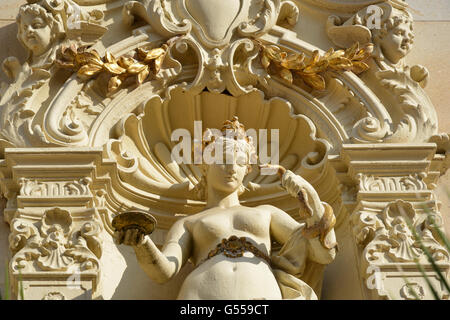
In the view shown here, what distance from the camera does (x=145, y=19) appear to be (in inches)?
376

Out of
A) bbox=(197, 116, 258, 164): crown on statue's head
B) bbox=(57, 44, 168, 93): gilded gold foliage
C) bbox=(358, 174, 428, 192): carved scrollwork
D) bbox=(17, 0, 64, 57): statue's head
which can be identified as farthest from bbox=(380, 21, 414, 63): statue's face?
bbox=(17, 0, 64, 57): statue's head

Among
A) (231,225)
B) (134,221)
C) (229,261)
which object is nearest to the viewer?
(134,221)

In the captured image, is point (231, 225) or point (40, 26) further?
point (40, 26)

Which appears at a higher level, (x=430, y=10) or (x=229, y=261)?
(x=430, y=10)

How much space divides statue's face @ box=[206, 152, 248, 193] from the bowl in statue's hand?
1414 mm

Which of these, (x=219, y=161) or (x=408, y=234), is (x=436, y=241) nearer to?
(x=408, y=234)

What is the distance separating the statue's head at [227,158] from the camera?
8.54 metres

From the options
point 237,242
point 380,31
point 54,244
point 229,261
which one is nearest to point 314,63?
point 380,31

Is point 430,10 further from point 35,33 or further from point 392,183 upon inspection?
point 35,33

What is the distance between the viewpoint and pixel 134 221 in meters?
7.16

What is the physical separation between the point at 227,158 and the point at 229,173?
105 mm

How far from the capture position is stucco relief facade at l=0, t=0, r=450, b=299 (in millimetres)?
8258

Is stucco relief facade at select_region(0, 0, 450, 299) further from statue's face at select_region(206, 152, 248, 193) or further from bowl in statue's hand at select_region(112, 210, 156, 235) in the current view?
bowl in statue's hand at select_region(112, 210, 156, 235)

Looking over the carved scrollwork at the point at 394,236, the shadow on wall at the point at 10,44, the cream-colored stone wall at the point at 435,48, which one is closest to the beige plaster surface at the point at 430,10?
the cream-colored stone wall at the point at 435,48
